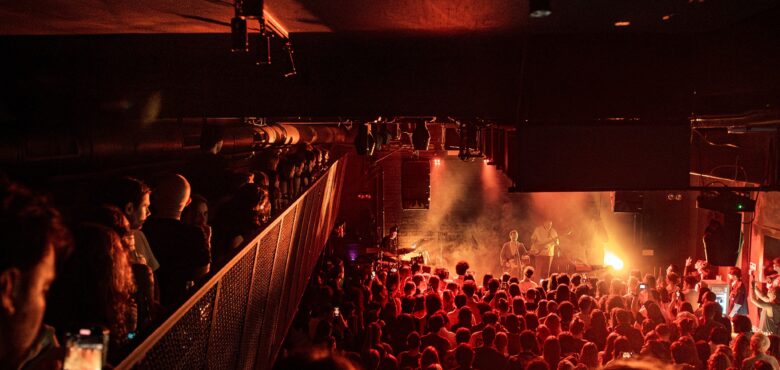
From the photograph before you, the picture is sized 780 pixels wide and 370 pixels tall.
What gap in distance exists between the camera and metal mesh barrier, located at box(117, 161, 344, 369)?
1.92 metres

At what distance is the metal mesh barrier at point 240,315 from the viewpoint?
6.29 feet

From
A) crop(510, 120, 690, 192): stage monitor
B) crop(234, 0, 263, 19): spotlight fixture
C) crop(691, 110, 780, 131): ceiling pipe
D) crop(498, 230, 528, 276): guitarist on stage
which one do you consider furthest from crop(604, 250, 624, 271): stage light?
crop(234, 0, 263, 19): spotlight fixture

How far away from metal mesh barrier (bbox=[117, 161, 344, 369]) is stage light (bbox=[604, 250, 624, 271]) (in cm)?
1221

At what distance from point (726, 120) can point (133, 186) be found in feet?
16.8

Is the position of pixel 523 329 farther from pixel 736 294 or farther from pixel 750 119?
pixel 736 294

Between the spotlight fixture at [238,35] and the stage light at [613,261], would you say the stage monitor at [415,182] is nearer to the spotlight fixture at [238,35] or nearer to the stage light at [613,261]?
the stage light at [613,261]

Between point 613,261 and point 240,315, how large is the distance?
1483 centimetres

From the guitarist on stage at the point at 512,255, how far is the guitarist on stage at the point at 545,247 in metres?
0.50

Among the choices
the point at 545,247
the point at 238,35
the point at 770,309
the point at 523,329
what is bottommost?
the point at 545,247

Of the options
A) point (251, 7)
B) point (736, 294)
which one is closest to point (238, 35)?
point (251, 7)

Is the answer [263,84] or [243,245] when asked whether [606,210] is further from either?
[243,245]

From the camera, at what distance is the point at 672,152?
4625 mm

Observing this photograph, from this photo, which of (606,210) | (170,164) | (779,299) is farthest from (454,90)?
(606,210)

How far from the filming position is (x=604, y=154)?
464 centimetres
